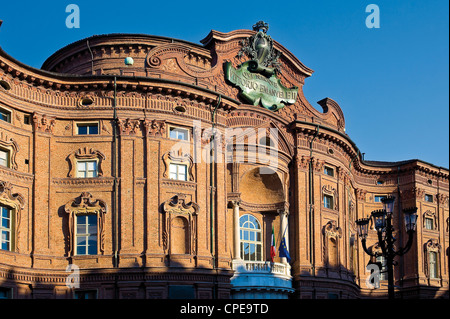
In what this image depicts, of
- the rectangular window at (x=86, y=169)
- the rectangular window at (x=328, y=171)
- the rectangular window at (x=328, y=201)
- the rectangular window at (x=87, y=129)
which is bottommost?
the rectangular window at (x=328, y=201)

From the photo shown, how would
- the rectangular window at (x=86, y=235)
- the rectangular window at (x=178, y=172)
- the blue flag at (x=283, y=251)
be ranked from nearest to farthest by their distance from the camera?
the rectangular window at (x=86, y=235)
the rectangular window at (x=178, y=172)
the blue flag at (x=283, y=251)

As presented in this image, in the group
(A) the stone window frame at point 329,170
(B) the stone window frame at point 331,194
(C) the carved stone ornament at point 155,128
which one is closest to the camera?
(C) the carved stone ornament at point 155,128

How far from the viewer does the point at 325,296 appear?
52.4 metres

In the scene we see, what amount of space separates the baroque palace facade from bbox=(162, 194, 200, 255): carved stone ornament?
0.22 ft

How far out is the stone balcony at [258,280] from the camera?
47.1m

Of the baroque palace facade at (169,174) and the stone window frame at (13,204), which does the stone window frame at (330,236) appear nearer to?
the baroque palace facade at (169,174)

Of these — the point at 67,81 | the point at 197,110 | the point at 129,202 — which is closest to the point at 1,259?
the point at 129,202

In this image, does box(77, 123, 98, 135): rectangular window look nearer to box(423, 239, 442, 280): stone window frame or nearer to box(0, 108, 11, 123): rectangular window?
box(0, 108, 11, 123): rectangular window

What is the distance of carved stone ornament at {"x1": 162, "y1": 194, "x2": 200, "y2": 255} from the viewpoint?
147ft

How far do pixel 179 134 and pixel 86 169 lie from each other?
6.22 metres

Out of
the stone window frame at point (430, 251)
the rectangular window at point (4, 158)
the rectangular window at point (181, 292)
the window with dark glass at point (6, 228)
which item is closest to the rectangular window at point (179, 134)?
the rectangular window at point (181, 292)

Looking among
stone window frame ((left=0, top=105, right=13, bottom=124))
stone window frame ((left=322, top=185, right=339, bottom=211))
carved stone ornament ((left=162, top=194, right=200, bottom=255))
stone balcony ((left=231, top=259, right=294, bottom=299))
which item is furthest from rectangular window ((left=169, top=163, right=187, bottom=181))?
stone window frame ((left=322, top=185, right=339, bottom=211))

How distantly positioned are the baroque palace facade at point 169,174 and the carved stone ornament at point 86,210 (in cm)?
6

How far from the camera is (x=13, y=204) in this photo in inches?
1636
